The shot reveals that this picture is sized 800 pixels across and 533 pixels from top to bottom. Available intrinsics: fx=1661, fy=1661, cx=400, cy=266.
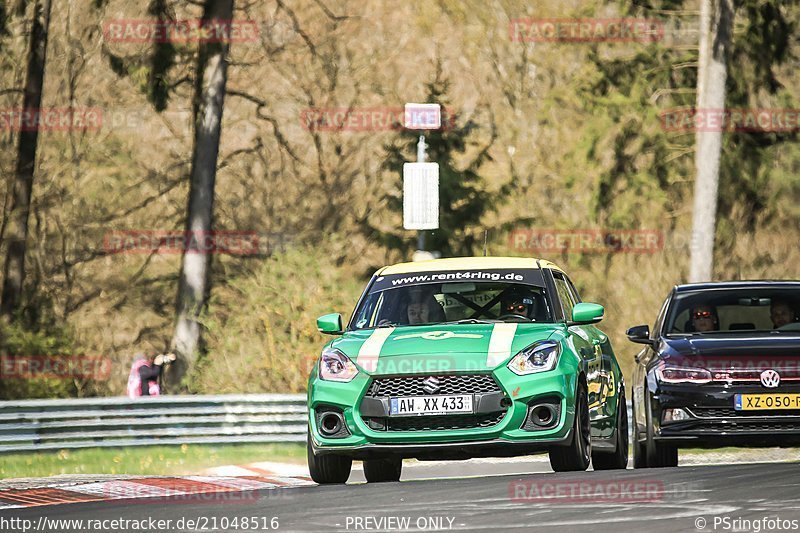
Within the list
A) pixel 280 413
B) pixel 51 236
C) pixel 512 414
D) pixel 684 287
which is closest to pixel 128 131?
pixel 51 236

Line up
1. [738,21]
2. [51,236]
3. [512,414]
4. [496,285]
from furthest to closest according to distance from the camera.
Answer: [51,236] < [738,21] < [496,285] < [512,414]

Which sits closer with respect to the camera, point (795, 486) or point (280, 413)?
point (795, 486)

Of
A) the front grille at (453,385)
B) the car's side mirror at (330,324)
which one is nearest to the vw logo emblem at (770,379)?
the front grille at (453,385)

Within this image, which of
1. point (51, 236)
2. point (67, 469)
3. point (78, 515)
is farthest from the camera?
point (51, 236)

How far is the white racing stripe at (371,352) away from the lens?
12.5 metres

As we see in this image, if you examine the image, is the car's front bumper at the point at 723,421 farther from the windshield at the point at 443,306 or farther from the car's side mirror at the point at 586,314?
the windshield at the point at 443,306

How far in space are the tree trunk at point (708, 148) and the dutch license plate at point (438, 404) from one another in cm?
1894

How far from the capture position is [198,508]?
37.2ft

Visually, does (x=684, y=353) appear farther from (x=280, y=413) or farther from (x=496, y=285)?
(x=280, y=413)

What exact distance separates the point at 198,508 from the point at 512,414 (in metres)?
2.47

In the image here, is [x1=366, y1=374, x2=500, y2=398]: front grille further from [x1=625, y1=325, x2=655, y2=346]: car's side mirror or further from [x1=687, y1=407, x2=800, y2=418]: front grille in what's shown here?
[x1=625, y1=325, x2=655, y2=346]: car's side mirror

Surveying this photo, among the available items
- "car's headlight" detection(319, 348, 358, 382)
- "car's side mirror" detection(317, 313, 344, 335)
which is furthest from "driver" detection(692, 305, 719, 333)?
"car's headlight" detection(319, 348, 358, 382)

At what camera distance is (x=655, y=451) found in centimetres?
1477

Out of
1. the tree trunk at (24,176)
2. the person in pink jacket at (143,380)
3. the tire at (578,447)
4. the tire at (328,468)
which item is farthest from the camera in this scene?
the tree trunk at (24,176)
